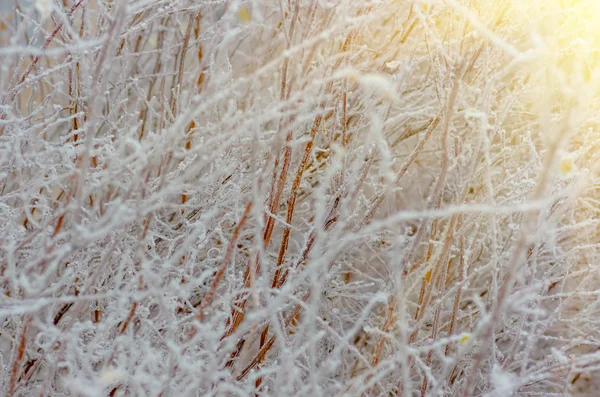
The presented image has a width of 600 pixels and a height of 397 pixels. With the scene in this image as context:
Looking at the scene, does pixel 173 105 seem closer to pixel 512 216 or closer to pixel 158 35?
pixel 158 35

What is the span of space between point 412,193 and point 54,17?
1.93 m

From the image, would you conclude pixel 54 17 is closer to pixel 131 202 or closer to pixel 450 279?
pixel 131 202

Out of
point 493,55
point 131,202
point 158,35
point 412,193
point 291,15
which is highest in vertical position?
point 291,15

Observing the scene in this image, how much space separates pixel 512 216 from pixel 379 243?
2.10 ft

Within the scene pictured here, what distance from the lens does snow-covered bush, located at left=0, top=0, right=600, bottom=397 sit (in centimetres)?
112

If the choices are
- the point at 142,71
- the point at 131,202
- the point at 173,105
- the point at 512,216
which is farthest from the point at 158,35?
the point at 512,216

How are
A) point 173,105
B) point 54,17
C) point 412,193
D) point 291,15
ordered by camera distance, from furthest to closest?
point 412,193, point 173,105, point 54,17, point 291,15

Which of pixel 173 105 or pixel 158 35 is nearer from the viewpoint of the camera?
pixel 173 105

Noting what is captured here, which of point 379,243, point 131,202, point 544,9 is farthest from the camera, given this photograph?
point 379,243

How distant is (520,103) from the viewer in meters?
2.50

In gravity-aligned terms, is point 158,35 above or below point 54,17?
below

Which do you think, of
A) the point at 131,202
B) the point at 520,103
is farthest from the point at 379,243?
the point at 131,202

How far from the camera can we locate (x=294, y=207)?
1.93m

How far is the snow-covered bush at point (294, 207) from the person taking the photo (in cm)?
112
